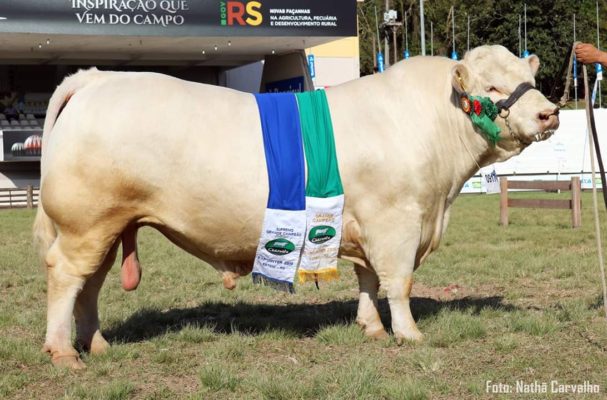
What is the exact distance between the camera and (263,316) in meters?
7.98

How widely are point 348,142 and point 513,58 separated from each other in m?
1.45

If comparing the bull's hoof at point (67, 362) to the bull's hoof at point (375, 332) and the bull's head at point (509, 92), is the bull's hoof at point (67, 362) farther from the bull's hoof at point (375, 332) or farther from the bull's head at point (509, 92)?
the bull's head at point (509, 92)

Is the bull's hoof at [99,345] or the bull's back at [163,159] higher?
the bull's back at [163,159]

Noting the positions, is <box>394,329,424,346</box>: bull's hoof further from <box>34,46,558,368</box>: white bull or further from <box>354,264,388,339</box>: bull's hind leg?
<box>354,264,388,339</box>: bull's hind leg

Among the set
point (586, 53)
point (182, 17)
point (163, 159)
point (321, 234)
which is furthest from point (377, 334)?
point (182, 17)

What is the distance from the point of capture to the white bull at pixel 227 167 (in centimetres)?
611

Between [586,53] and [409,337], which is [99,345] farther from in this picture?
[586,53]

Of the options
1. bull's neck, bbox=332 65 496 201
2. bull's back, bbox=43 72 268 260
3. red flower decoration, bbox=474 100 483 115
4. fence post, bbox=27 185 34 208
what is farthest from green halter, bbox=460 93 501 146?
fence post, bbox=27 185 34 208

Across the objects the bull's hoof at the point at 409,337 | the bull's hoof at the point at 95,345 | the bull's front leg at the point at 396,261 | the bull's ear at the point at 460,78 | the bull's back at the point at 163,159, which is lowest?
the bull's hoof at the point at 409,337

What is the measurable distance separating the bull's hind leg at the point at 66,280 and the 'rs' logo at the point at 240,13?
26890 mm

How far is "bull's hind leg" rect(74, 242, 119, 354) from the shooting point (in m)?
6.59

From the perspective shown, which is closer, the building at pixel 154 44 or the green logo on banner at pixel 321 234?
the green logo on banner at pixel 321 234

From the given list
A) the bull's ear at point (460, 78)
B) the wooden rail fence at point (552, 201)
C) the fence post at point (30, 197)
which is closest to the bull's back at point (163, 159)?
the bull's ear at point (460, 78)

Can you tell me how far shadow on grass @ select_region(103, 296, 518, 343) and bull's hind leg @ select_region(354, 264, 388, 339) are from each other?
0.37 metres
